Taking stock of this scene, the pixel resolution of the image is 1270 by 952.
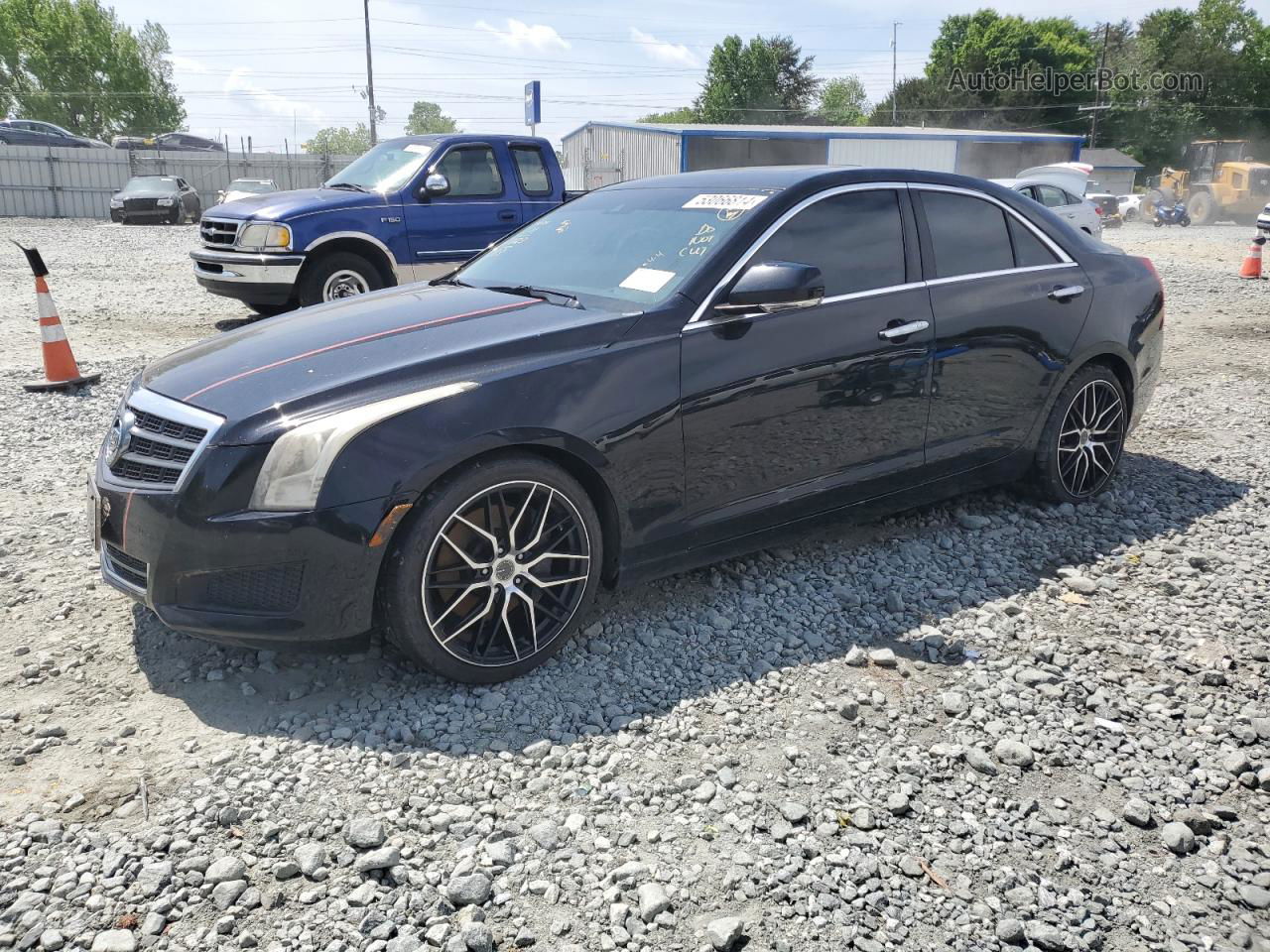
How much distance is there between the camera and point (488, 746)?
3146 mm

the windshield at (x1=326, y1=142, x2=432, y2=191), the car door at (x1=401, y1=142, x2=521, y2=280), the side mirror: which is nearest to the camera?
the side mirror

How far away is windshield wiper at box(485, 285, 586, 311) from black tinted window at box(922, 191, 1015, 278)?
1.71 m

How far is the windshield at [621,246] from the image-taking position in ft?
13.0

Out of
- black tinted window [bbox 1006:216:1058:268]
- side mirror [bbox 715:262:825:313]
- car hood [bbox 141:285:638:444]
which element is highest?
black tinted window [bbox 1006:216:1058:268]

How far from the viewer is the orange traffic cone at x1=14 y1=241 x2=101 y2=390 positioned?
7.71 metres

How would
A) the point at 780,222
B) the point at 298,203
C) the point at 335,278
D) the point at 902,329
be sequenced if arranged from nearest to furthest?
1. the point at 780,222
2. the point at 902,329
3. the point at 298,203
4. the point at 335,278

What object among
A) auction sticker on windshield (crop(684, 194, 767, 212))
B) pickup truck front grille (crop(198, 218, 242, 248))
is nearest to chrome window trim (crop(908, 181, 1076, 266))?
auction sticker on windshield (crop(684, 194, 767, 212))

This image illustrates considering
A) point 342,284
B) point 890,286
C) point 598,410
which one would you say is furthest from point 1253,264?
point 598,410

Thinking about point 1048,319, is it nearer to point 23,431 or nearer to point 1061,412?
point 1061,412

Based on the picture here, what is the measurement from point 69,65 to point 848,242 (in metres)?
81.4

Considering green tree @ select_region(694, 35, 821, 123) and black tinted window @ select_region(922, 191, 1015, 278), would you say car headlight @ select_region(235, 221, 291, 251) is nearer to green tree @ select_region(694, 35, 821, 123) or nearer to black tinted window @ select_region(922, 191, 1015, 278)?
black tinted window @ select_region(922, 191, 1015, 278)

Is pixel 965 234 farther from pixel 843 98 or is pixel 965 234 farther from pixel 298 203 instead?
pixel 843 98

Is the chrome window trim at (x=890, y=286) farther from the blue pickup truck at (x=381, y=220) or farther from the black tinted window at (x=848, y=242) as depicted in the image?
the blue pickup truck at (x=381, y=220)

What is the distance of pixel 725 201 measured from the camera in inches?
166
